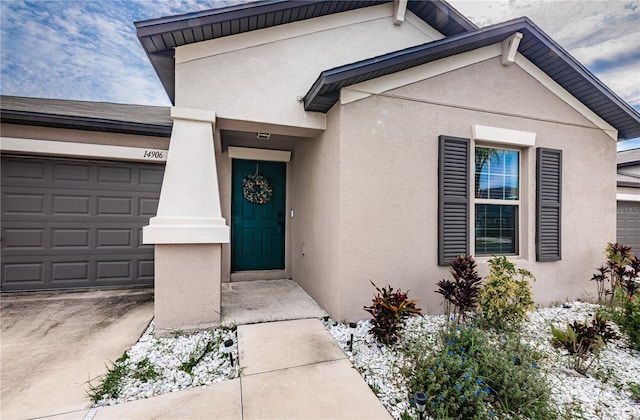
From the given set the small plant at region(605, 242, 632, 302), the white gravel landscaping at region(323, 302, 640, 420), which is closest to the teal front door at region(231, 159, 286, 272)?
the white gravel landscaping at region(323, 302, 640, 420)

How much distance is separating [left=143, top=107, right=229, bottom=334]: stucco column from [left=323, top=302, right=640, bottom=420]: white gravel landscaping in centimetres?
171

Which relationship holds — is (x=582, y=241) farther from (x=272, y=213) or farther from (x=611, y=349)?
(x=272, y=213)

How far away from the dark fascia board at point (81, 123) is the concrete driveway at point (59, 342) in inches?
115

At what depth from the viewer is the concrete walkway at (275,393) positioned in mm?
2023

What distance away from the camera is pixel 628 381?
2588 millimetres

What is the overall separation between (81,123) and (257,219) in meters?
3.42

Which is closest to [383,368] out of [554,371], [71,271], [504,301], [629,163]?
[554,371]

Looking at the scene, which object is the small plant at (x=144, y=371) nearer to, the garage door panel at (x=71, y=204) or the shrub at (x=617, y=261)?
the garage door panel at (x=71, y=204)

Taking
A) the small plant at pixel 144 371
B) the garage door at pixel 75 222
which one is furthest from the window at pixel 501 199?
the garage door at pixel 75 222

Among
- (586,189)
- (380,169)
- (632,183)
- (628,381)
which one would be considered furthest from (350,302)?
(632,183)

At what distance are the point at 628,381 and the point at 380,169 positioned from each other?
3268mm

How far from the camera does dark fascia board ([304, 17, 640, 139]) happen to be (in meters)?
3.34

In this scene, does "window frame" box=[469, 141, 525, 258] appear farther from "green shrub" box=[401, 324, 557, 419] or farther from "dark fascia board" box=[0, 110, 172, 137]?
"dark fascia board" box=[0, 110, 172, 137]

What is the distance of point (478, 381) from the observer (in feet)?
7.06
